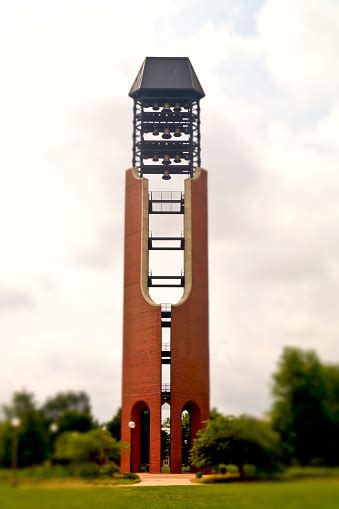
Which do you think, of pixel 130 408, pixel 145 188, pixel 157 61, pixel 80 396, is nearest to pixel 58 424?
pixel 80 396

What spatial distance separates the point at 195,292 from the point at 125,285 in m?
4.82

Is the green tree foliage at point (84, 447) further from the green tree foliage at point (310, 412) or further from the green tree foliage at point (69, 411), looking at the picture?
the green tree foliage at point (310, 412)

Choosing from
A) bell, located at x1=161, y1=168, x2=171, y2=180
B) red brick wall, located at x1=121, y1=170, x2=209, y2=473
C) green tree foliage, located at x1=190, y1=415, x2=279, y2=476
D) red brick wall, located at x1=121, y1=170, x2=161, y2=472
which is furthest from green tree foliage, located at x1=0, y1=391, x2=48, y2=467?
bell, located at x1=161, y1=168, x2=171, y2=180

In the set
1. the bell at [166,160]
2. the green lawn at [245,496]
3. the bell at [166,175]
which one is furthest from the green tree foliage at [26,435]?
the bell at [166,160]

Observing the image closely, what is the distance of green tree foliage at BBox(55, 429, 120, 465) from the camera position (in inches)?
221

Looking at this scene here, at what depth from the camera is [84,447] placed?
19.1 feet

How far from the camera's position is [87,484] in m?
5.76

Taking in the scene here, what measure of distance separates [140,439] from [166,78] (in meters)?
25.2

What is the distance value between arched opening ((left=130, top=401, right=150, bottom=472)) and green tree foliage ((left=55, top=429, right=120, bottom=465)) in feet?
123

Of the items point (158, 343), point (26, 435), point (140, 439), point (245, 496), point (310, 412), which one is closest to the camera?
point (26, 435)

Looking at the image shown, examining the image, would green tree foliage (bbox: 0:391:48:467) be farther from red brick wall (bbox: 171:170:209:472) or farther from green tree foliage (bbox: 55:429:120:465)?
red brick wall (bbox: 171:170:209:472)

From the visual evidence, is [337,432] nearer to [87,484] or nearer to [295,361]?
[295,361]

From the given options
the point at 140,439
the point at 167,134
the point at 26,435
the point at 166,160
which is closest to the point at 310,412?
the point at 26,435

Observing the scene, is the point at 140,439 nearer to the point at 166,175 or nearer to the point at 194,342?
the point at 194,342
